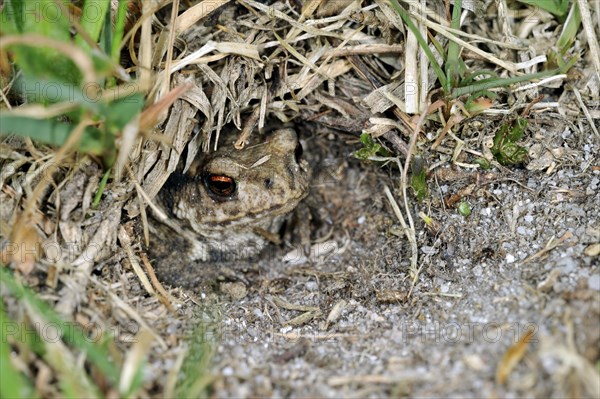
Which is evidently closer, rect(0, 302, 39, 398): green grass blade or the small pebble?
rect(0, 302, 39, 398): green grass blade

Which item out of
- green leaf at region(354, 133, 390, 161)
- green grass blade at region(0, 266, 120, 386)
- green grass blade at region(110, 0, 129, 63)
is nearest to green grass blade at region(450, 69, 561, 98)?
green leaf at region(354, 133, 390, 161)

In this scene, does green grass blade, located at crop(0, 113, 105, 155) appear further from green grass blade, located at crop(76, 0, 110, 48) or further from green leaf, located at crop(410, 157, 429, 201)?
green leaf, located at crop(410, 157, 429, 201)

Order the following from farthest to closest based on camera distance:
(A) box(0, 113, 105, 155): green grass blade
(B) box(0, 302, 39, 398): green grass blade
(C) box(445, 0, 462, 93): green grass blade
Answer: (C) box(445, 0, 462, 93): green grass blade
(A) box(0, 113, 105, 155): green grass blade
(B) box(0, 302, 39, 398): green grass blade

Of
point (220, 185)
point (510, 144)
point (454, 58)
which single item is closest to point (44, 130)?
point (220, 185)

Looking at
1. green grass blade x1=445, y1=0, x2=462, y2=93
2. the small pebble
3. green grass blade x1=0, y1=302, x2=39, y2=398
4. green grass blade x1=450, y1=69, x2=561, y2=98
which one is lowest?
the small pebble

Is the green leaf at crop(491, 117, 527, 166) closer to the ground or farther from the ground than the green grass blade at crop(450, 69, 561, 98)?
closer to the ground

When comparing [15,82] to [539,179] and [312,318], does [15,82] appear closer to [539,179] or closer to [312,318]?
[312,318]

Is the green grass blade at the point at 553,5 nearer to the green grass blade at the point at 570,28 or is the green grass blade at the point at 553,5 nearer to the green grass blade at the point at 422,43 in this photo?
the green grass blade at the point at 570,28

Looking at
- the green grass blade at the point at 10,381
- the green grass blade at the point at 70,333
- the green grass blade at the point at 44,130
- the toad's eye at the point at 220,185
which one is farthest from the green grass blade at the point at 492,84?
the green grass blade at the point at 10,381
